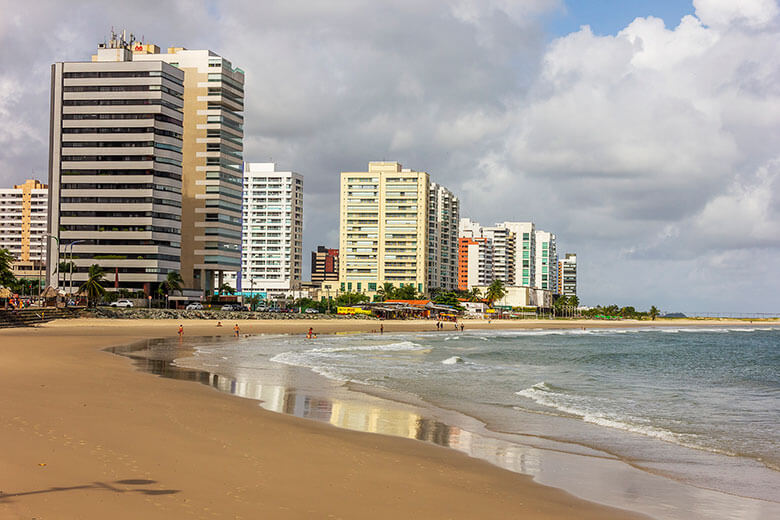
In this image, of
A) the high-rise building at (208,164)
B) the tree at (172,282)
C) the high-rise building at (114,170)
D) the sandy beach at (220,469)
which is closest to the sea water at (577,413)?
the sandy beach at (220,469)

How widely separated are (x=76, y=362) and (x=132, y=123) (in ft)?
321

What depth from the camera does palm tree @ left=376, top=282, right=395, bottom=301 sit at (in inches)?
7392

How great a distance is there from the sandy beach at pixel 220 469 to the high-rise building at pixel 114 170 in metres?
104

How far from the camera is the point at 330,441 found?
51.8 ft

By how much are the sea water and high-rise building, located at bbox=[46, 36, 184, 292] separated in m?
77.3

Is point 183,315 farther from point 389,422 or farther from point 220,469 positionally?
point 220,469

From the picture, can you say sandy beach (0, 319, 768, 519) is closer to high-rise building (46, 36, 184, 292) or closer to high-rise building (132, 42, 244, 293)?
high-rise building (46, 36, 184, 292)

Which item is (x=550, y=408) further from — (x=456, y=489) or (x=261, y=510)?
(x=261, y=510)

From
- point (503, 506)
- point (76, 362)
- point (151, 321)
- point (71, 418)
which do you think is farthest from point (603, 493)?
point (151, 321)

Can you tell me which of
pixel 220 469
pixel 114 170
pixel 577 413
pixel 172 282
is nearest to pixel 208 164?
pixel 114 170

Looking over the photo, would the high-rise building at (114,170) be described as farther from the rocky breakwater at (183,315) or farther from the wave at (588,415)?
the wave at (588,415)

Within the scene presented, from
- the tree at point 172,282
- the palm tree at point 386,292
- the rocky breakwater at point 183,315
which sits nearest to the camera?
the rocky breakwater at point 183,315

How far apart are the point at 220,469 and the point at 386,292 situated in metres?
176

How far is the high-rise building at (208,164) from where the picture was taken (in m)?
134
